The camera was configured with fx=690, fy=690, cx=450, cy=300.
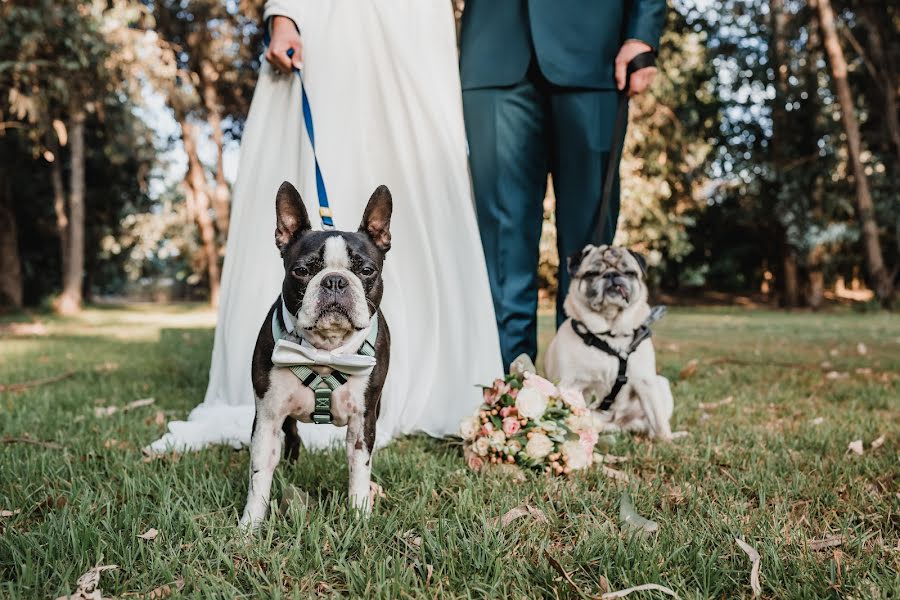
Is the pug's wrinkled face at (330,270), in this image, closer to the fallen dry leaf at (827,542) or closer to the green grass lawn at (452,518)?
the green grass lawn at (452,518)

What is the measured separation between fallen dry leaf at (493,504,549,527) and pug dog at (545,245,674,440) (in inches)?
52.2

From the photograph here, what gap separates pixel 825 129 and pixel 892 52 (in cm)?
248

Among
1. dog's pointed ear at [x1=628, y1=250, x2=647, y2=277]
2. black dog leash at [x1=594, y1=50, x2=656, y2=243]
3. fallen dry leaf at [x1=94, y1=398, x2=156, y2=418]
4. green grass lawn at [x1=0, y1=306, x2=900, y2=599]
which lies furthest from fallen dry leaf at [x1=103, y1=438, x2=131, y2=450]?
dog's pointed ear at [x1=628, y1=250, x2=647, y2=277]

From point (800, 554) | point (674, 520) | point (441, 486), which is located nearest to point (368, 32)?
point (441, 486)

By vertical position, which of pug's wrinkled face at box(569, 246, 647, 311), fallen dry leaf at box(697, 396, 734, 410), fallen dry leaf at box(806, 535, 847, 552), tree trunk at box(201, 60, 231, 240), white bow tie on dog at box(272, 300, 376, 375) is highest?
tree trunk at box(201, 60, 231, 240)

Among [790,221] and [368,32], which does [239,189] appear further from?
[790,221]

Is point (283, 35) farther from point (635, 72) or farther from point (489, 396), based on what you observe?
point (489, 396)

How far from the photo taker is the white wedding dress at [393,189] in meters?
3.39

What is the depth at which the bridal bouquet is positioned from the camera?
8.66ft

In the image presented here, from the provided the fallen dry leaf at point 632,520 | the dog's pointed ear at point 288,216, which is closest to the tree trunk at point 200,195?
the dog's pointed ear at point 288,216

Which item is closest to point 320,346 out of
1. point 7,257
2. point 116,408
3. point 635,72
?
point 635,72

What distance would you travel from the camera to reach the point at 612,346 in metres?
3.49

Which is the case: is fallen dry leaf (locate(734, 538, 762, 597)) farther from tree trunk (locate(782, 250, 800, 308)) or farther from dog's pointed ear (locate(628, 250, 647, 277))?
tree trunk (locate(782, 250, 800, 308))

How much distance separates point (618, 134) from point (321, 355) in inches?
84.2
